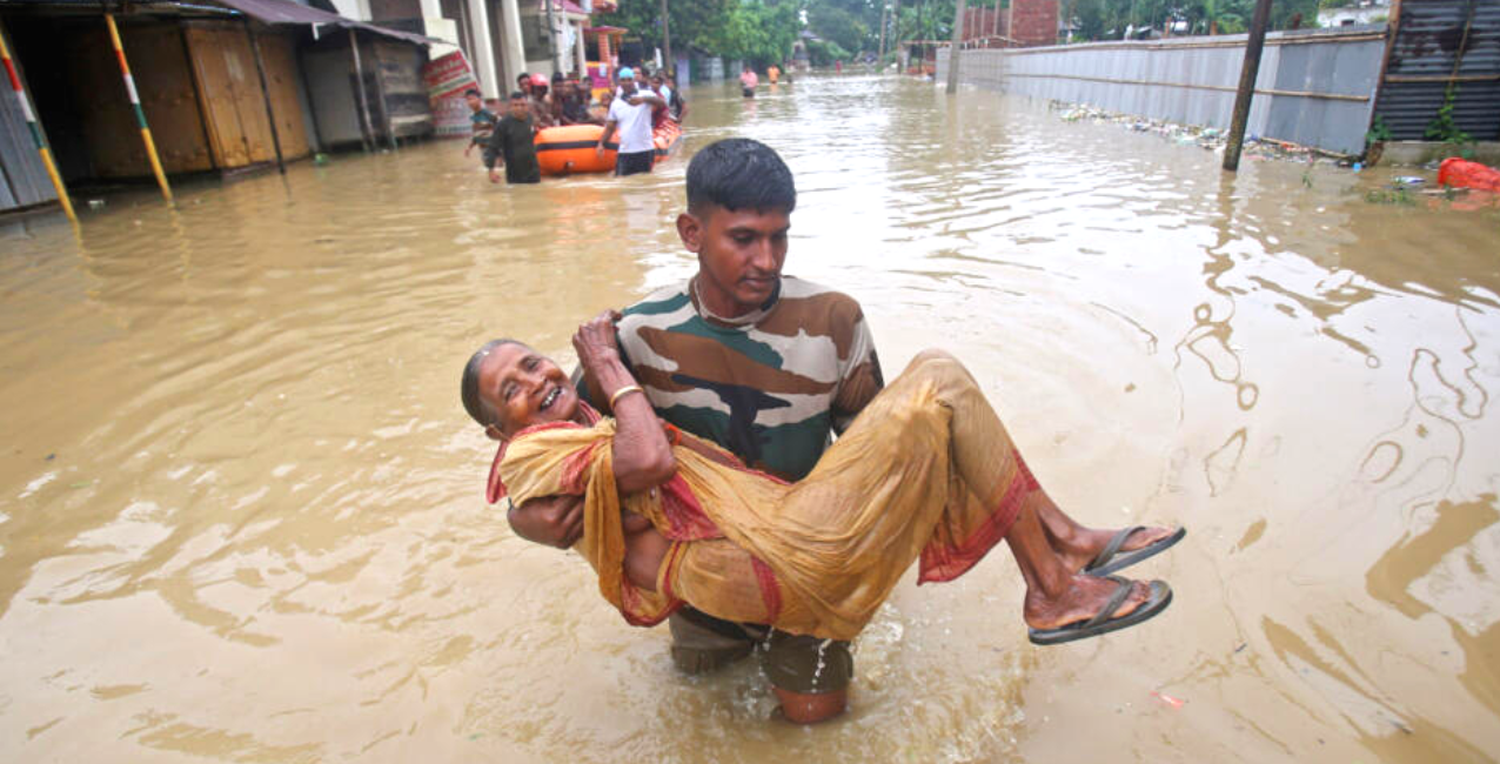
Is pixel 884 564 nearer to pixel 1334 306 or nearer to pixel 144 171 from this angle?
pixel 1334 306

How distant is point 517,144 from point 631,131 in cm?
168

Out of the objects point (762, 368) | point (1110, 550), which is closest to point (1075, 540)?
point (1110, 550)

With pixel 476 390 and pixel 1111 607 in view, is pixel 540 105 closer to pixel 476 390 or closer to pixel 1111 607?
pixel 476 390

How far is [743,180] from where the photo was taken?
1822 millimetres

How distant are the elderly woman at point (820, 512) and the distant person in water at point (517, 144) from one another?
403 inches

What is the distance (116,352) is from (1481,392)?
7821mm

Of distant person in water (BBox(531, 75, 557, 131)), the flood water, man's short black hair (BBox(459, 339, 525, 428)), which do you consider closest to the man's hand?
man's short black hair (BBox(459, 339, 525, 428))

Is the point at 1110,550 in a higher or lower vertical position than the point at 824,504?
lower

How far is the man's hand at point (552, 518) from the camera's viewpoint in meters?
1.82

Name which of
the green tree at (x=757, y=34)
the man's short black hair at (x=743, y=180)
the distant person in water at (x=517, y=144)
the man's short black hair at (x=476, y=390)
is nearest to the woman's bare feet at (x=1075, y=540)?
the man's short black hair at (x=743, y=180)

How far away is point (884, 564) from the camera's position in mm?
1785

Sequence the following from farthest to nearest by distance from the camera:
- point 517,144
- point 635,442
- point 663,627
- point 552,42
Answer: point 552,42 → point 517,144 → point 663,627 → point 635,442

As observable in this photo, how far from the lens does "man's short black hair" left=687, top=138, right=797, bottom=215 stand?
5.99 ft

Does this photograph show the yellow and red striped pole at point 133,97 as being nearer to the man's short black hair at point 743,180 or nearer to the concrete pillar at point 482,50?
the man's short black hair at point 743,180
